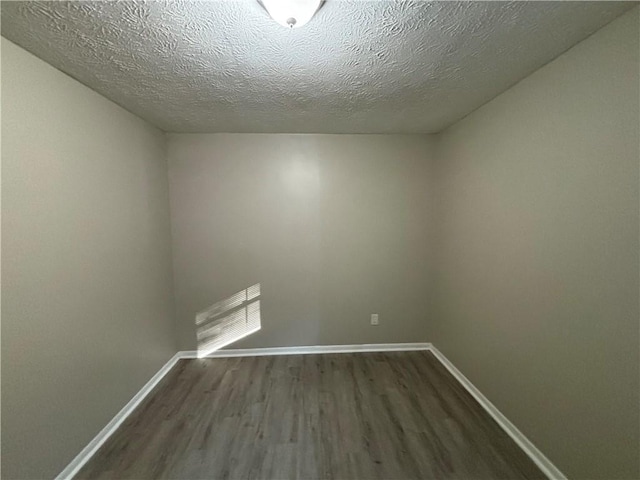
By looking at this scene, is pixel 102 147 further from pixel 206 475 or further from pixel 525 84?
pixel 525 84

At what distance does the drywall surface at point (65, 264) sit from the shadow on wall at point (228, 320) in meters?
0.66

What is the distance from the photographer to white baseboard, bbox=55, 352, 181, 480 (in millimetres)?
1652

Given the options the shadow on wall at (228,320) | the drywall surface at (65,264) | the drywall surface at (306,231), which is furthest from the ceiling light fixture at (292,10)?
the shadow on wall at (228,320)

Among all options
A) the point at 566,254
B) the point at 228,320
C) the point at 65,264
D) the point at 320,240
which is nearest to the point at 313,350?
the point at 228,320

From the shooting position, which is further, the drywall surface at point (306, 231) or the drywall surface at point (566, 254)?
the drywall surface at point (306, 231)

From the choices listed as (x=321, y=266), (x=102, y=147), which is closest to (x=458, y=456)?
(x=321, y=266)

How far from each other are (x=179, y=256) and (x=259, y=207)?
39.7 inches

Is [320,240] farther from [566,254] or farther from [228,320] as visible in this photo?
[566,254]

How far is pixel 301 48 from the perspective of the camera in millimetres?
1391

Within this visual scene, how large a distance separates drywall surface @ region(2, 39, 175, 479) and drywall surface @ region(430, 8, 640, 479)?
9.14 ft

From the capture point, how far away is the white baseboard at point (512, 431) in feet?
5.25

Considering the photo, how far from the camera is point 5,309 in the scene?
1282 millimetres

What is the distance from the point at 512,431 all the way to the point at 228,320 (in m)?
2.65

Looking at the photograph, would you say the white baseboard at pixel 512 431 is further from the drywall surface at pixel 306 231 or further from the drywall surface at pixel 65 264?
the drywall surface at pixel 65 264
